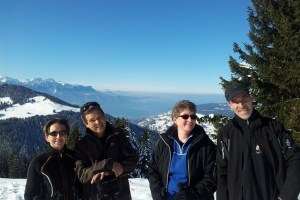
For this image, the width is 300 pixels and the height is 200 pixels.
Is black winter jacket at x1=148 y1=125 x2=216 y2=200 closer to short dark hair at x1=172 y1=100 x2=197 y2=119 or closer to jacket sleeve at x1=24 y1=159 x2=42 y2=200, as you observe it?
short dark hair at x1=172 y1=100 x2=197 y2=119

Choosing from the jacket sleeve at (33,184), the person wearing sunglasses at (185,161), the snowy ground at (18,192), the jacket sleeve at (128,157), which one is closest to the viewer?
the person wearing sunglasses at (185,161)

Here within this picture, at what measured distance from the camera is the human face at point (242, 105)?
4391 millimetres

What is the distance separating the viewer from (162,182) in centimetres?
488

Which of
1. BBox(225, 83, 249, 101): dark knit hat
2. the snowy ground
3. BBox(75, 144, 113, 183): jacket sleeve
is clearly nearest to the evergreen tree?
the snowy ground

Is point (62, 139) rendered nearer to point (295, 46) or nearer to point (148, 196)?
point (148, 196)

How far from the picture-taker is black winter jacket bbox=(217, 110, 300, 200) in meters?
4.09

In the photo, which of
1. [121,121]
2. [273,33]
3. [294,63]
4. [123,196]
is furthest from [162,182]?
[121,121]

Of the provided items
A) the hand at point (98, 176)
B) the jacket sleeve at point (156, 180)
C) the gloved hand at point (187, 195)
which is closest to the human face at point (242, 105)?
the gloved hand at point (187, 195)

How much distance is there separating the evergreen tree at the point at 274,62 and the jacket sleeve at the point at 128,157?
792 cm

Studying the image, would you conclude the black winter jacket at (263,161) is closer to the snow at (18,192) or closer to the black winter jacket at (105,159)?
the black winter jacket at (105,159)

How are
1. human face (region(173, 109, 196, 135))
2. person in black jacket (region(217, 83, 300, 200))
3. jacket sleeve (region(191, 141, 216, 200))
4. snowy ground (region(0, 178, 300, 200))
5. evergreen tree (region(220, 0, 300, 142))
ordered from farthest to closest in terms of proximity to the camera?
evergreen tree (region(220, 0, 300, 142)) → snowy ground (region(0, 178, 300, 200)) → human face (region(173, 109, 196, 135)) → jacket sleeve (region(191, 141, 216, 200)) → person in black jacket (region(217, 83, 300, 200))

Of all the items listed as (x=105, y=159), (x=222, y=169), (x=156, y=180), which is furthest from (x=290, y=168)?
(x=105, y=159)

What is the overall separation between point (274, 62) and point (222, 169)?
1006 centimetres

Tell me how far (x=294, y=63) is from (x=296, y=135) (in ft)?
9.52
